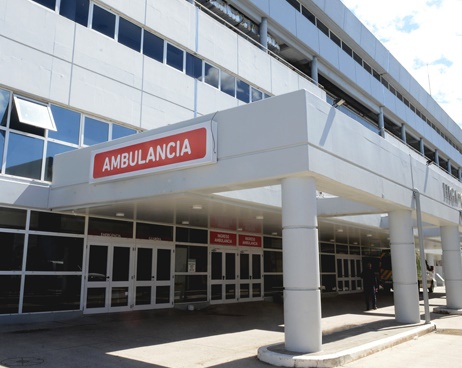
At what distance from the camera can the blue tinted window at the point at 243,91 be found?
18.8 m

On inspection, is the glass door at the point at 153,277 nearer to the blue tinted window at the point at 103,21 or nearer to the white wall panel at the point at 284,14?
the blue tinted window at the point at 103,21

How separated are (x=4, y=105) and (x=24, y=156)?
140cm

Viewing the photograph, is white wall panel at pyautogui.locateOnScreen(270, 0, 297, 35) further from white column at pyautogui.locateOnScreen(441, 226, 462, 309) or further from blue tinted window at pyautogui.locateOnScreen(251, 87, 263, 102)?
white column at pyautogui.locateOnScreen(441, 226, 462, 309)

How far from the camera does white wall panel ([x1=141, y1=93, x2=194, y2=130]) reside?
14.7m

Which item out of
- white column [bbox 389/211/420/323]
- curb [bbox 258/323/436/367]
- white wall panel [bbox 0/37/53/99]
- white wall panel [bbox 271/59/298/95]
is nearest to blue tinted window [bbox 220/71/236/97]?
white wall panel [bbox 271/59/298/95]

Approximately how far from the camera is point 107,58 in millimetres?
13797

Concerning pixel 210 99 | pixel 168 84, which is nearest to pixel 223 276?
pixel 210 99

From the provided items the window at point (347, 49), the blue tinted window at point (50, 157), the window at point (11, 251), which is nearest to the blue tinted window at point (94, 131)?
the blue tinted window at point (50, 157)

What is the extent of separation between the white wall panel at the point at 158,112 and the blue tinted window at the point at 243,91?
3.71 m

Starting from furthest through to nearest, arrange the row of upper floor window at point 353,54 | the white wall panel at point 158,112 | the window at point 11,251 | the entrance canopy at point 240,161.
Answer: the row of upper floor window at point 353,54 → the white wall panel at point 158,112 → the window at point 11,251 → the entrance canopy at point 240,161

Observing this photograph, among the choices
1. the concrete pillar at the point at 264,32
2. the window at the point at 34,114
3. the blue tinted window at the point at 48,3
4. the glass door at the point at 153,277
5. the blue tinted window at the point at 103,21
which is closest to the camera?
the window at the point at 34,114

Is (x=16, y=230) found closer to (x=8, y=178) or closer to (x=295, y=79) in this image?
(x=8, y=178)

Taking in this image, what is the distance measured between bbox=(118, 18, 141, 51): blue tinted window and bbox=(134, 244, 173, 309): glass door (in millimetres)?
6764

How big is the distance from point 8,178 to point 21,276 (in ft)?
8.38
